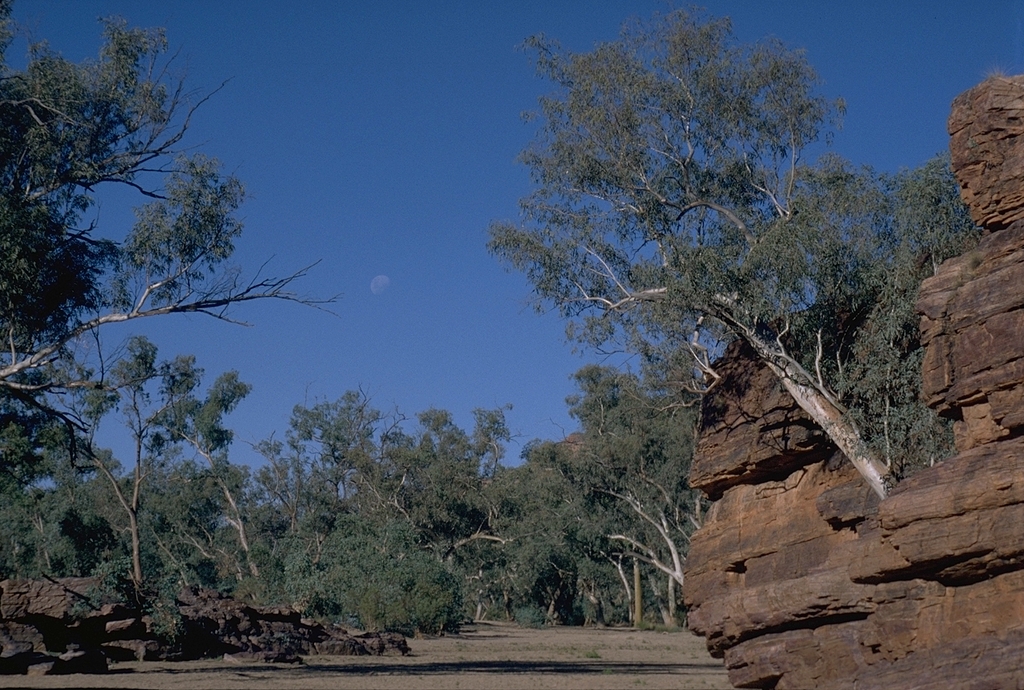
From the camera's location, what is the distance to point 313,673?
22.6 meters

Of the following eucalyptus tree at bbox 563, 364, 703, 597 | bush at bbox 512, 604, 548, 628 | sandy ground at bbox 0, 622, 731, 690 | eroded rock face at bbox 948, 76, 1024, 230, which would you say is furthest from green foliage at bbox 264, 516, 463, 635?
eroded rock face at bbox 948, 76, 1024, 230

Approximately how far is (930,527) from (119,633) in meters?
19.4

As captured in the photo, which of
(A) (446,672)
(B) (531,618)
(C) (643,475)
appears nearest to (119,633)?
(A) (446,672)

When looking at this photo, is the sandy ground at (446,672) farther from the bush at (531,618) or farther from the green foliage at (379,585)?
the bush at (531,618)

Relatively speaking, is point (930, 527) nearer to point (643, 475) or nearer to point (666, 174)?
point (666, 174)

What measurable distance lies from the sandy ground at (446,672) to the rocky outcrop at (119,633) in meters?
0.74

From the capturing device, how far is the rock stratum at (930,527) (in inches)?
508

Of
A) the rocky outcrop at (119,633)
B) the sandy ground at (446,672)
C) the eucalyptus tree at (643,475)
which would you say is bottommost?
the sandy ground at (446,672)

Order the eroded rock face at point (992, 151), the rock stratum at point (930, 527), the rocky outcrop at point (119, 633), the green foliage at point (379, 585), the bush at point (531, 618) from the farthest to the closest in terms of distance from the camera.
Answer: the bush at point (531, 618)
the green foliage at point (379, 585)
the rocky outcrop at point (119, 633)
the eroded rock face at point (992, 151)
the rock stratum at point (930, 527)

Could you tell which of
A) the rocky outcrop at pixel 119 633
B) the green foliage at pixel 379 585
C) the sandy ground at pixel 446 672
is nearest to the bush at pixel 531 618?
the green foliage at pixel 379 585

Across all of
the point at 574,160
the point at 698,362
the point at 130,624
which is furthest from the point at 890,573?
the point at 130,624

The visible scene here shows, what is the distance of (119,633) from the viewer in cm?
2406

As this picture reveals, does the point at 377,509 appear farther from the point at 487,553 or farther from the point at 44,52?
the point at 44,52

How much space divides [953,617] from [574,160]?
13.2m
